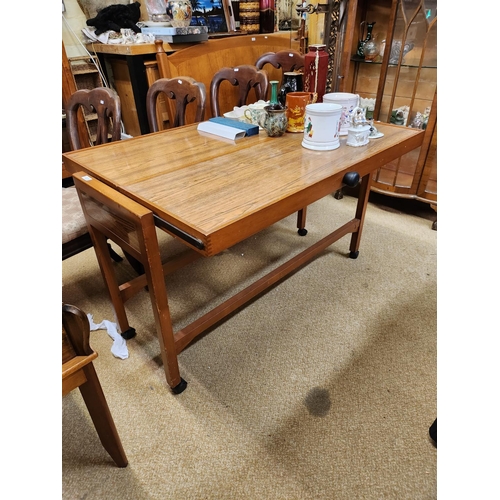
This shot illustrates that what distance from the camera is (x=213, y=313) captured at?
53.7 inches

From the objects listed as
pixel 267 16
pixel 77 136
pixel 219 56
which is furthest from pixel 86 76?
pixel 267 16

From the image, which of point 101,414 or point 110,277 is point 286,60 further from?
point 101,414

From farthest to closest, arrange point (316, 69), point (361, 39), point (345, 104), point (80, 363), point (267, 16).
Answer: point (267, 16), point (361, 39), point (316, 69), point (345, 104), point (80, 363)

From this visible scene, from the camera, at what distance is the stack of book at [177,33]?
2.23 m

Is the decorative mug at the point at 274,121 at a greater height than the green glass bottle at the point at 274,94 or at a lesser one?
lesser

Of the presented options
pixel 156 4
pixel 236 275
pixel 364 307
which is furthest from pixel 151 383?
pixel 156 4

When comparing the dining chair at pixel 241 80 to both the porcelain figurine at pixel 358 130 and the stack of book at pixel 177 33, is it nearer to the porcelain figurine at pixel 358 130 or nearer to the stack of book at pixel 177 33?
Answer: the stack of book at pixel 177 33

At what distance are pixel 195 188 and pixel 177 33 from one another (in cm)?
166

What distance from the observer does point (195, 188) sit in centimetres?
108

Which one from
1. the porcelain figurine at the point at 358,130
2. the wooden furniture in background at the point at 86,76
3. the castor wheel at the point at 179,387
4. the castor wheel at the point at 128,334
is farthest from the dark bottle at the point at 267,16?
the castor wheel at the point at 179,387

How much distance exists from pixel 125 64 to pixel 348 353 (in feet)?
7.48

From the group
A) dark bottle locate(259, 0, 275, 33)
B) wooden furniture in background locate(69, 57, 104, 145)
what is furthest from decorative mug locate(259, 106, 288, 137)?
dark bottle locate(259, 0, 275, 33)

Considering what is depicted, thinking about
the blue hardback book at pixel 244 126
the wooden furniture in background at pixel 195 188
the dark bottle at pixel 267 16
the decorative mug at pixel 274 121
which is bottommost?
the wooden furniture in background at pixel 195 188

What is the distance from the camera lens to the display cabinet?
210cm
